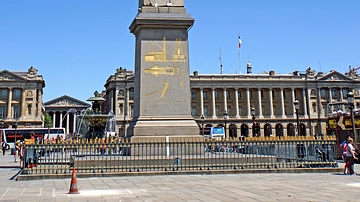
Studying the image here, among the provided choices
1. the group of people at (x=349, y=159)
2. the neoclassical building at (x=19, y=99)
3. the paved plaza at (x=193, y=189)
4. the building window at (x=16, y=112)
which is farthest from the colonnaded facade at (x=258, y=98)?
the paved plaza at (x=193, y=189)

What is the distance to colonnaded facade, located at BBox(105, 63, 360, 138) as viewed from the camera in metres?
96.8

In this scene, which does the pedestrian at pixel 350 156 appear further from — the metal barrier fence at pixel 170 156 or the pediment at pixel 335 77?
the pediment at pixel 335 77

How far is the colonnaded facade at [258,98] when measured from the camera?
96812 millimetres

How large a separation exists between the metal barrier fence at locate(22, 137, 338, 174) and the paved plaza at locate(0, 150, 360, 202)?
2.40ft

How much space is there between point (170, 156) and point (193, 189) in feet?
12.9

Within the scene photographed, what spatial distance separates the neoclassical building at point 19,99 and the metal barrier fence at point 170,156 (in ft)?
289

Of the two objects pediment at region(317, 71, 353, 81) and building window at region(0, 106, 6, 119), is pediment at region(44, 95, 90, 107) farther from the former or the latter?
pediment at region(317, 71, 353, 81)

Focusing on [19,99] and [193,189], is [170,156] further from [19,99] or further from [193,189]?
[19,99]

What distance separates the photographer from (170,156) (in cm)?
1365

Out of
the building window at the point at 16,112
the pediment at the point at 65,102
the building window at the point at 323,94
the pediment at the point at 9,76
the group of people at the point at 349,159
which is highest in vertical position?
the pediment at the point at 9,76

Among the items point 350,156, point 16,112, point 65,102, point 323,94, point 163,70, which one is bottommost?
point 350,156

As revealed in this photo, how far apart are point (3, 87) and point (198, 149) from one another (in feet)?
312

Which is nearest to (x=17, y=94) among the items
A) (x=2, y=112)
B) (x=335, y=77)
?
(x=2, y=112)

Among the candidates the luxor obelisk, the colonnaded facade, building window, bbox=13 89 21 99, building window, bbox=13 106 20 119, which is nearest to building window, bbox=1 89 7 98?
building window, bbox=13 89 21 99
